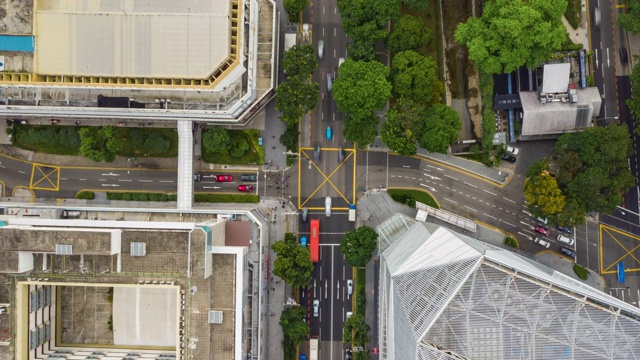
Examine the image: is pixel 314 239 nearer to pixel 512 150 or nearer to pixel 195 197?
pixel 195 197

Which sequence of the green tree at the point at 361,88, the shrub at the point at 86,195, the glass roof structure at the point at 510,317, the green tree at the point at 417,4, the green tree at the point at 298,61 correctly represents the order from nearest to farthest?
1. the glass roof structure at the point at 510,317
2. the green tree at the point at 361,88
3. the green tree at the point at 417,4
4. the green tree at the point at 298,61
5. the shrub at the point at 86,195

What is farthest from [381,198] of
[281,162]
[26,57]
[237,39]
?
[26,57]

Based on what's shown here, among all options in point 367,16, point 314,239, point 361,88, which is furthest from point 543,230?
point 367,16

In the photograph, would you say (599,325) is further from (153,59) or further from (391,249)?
(153,59)

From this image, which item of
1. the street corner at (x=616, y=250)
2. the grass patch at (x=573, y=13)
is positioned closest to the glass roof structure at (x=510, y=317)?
the street corner at (x=616, y=250)

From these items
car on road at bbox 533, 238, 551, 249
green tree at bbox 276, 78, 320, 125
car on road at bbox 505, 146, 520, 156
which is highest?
green tree at bbox 276, 78, 320, 125

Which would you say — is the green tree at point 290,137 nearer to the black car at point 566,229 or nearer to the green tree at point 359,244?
the green tree at point 359,244

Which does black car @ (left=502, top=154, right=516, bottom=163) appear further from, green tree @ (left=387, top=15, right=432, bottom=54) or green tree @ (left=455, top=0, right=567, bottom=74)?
green tree @ (left=387, top=15, right=432, bottom=54)

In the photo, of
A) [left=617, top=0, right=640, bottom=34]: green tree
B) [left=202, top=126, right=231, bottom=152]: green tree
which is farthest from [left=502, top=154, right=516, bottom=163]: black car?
[left=202, top=126, right=231, bottom=152]: green tree
